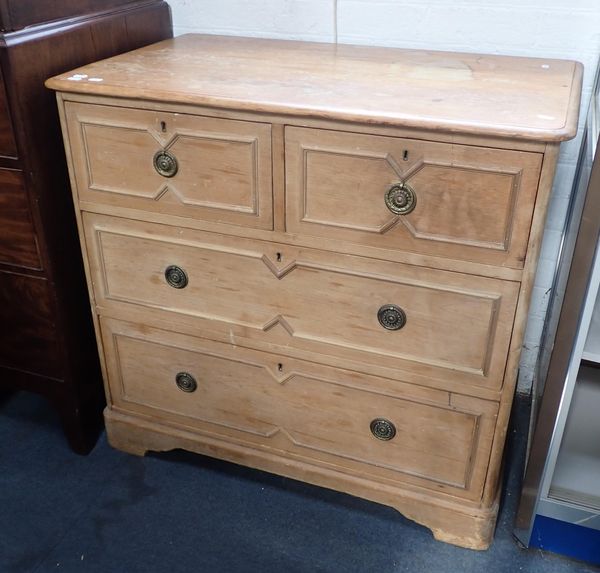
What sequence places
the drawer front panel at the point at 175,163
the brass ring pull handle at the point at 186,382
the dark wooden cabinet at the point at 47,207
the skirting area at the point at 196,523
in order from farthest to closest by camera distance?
the brass ring pull handle at the point at 186,382 → the skirting area at the point at 196,523 → the dark wooden cabinet at the point at 47,207 → the drawer front panel at the point at 175,163

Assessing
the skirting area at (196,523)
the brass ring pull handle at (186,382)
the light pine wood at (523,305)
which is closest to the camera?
the light pine wood at (523,305)

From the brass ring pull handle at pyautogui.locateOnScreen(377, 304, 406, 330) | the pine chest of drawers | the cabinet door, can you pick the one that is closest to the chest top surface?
the pine chest of drawers

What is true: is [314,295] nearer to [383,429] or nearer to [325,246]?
[325,246]

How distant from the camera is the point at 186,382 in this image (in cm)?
166

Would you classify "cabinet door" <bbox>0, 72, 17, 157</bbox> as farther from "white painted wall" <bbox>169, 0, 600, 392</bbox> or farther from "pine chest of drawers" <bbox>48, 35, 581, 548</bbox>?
"white painted wall" <bbox>169, 0, 600, 392</bbox>

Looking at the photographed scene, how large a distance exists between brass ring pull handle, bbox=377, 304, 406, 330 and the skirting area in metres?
0.56

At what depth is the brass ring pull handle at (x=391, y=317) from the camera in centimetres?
135

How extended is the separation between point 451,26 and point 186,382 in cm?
107

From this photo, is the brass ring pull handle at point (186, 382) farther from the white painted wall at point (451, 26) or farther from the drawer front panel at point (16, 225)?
the white painted wall at point (451, 26)

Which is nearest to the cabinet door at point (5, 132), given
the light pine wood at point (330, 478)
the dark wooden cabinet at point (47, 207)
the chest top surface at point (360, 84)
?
the dark wooden cabinet at point (47, 207)

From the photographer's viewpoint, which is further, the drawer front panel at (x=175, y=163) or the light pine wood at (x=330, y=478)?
the light pine wood at (x=330, y=478)

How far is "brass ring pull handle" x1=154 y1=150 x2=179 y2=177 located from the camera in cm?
136

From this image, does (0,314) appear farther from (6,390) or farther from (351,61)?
(351,61)

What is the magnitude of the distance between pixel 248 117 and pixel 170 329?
0.57 metres
